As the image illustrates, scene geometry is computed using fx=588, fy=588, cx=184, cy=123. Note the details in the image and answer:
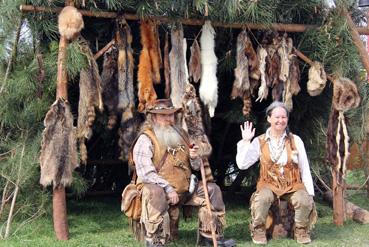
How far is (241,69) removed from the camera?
593 cm

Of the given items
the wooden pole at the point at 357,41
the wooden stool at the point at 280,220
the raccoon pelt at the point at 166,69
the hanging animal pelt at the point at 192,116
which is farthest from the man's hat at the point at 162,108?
the wooden pole at the point at 357,41

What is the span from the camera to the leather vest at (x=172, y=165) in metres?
5.17

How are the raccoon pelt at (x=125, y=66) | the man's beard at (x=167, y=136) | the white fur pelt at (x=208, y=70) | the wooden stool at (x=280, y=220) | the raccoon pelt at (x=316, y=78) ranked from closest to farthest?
the man's beard at (x=167, y=136), the wooden stool at (x=280, y=220), the raccoon pelt at (x=125, y=66), the white fur pelt at (x=208, y=70), the raccoon pelt at (x=316, y=78)

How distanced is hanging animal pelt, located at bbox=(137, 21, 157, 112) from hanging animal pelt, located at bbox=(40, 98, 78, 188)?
81 centimetres

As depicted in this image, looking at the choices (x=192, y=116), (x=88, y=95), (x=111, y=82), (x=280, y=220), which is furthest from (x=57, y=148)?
(x=280, y=220)

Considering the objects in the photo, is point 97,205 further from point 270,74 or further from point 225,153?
point 270,74

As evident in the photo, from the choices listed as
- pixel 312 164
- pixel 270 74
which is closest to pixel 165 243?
pixel 270 74

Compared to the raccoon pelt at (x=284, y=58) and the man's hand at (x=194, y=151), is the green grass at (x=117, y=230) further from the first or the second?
the raccoon pelt at (x=284, y=58)

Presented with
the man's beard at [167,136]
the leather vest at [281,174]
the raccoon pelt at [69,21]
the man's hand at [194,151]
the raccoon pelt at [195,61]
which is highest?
the raccoon pelt at [69,21]

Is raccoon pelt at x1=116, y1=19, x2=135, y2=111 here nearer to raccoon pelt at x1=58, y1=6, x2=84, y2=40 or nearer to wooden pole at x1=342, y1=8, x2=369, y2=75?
raccoon pelt at x1=58, y1=6, x2=84, y2=40

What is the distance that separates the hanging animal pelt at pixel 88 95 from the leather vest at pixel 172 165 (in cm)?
59

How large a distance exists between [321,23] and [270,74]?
0.80 metres

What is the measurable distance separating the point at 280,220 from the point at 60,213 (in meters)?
2.03

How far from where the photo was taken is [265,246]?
5246mm
